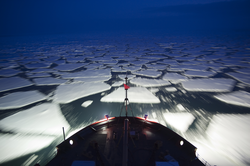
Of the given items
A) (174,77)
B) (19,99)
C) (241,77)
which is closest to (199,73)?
(174,77)

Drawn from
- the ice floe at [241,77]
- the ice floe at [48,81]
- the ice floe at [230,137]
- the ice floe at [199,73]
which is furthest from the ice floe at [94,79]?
the ice floe at [241,77]

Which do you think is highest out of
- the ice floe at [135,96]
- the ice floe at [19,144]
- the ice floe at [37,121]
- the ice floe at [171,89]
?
the ice floe at [171,89]

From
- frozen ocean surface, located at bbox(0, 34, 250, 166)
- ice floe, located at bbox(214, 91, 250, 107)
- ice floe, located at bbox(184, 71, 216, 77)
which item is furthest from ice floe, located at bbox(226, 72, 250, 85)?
ice floe, located at bbox(214, 91, 250, 107)

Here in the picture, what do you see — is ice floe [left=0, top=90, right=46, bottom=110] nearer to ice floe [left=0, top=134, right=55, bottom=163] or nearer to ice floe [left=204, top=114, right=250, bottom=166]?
ice floe [left=0, top=134, right=55, bottom=163]

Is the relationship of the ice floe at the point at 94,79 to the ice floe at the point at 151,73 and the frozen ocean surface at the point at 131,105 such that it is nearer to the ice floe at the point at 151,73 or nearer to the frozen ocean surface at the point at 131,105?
the frozen ocean surface at the point at 131,105

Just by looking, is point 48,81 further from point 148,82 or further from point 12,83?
point 148,82

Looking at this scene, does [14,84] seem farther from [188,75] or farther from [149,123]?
[188,75]
